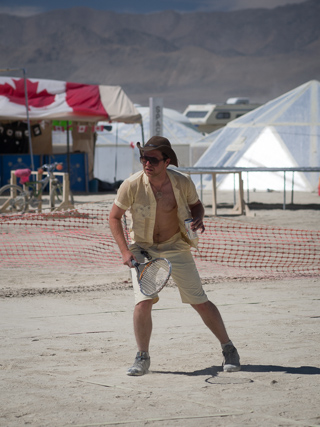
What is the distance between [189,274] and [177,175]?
0.67 metres

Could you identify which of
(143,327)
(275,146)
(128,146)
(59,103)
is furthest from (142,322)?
(128,146)

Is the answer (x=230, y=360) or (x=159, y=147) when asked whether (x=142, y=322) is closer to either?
(x=230, y=360)

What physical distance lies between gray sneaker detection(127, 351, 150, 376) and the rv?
134ft

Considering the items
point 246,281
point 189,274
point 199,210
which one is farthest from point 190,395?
point 246,281

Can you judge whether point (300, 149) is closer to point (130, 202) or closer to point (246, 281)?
point (246, 281)

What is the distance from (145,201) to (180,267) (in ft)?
1.63

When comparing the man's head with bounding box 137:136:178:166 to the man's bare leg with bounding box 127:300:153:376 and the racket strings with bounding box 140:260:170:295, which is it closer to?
the racket strings with bounding box 140:260:170:295

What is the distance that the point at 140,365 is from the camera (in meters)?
4.83

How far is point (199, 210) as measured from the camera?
5.05m

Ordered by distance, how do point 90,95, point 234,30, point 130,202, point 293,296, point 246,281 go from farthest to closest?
1. point 234,30
2. point 90,95
3. point 246,281
4. point 293,296
5. point 130,202

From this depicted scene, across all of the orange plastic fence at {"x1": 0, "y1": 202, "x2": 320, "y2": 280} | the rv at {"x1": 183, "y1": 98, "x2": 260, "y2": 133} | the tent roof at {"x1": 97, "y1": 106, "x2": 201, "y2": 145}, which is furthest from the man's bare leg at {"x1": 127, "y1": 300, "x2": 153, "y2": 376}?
the rv at {"x1": 183, "y1": 98, "x2": 260, "y2": 133}

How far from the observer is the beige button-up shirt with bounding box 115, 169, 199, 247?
4.94m

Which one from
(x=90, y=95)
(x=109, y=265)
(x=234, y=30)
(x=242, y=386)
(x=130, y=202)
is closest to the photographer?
(x=242, y=386)

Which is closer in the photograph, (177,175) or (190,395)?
(190,395)
